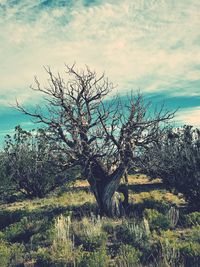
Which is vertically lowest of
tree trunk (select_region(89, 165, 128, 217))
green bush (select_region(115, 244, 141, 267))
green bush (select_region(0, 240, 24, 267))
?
green bush (select_region(115, 244, 141, 267))

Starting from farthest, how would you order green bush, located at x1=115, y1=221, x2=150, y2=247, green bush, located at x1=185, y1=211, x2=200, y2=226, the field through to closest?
green bush, located at x1=185, y1=211, x2=200, y2=226 → green bush, located at x1=115, y1=221, x2=150, y2=247 → the field

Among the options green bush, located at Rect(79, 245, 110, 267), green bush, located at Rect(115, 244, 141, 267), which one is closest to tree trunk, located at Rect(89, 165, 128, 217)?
green bush, located at Rect(115, 244, 141, 267)

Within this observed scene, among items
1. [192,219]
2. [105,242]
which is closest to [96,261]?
[105,242]

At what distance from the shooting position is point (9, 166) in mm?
28797

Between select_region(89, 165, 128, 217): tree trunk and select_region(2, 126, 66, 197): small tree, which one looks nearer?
select_region(89, 165, 128, 217): tree trunk

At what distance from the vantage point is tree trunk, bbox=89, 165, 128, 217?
17203mm

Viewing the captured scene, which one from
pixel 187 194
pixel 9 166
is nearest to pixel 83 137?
pixel 187 194

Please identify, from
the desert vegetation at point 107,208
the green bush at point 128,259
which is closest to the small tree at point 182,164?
the desert vegetation at point 107,208

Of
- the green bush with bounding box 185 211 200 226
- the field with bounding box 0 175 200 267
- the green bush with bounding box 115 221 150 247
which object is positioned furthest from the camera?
the green bush with bounding box 185 211 200 226

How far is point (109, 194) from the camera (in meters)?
17.3

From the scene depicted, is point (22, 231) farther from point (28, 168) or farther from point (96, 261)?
point (28, 168)

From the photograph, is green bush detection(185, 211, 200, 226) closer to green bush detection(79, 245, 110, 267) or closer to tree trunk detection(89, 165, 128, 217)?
tree trunk detection(89, 165, 128, 217)

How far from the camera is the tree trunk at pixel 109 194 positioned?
17.2 metres

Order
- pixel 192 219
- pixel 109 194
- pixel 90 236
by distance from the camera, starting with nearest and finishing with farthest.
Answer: pixel 90 236 < pixel 192 219 < pixel 109 194
